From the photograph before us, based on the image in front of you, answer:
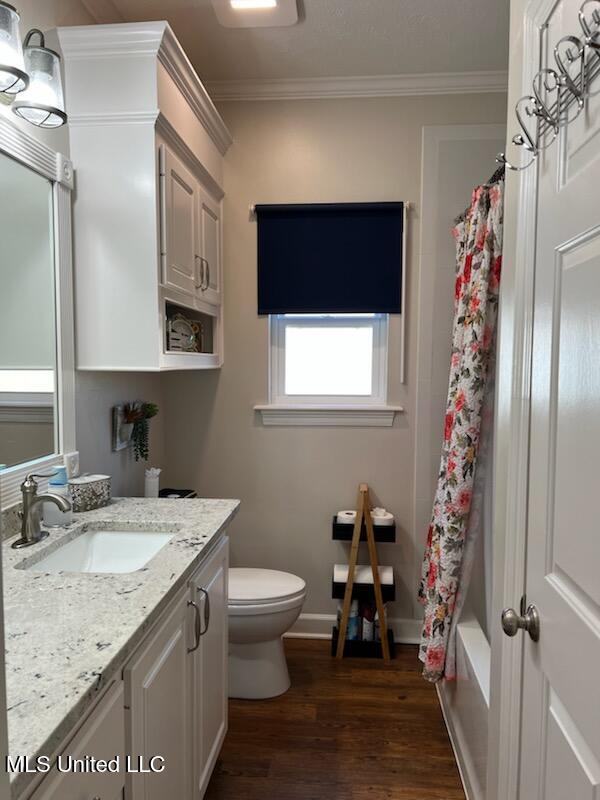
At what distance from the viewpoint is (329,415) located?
288cm

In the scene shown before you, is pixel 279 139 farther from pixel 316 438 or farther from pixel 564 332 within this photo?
pixel 564 332

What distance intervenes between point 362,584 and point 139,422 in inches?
51.4

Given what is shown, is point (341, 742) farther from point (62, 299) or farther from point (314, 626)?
point (62, 299)

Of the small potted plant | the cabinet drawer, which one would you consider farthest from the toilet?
the cabinet drawer

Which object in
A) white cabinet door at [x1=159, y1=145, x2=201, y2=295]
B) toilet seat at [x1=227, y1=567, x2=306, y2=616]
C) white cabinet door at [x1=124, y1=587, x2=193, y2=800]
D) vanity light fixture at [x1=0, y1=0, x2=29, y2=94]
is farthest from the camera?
toilet seat at [x1=227, y1=567, x2=306, y2=616]

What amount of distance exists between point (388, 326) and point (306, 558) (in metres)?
1.27

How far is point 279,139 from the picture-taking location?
2.81m

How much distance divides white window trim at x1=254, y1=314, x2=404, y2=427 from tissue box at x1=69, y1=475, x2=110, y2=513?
112 centimetres

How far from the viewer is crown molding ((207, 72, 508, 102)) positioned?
8.75 ft

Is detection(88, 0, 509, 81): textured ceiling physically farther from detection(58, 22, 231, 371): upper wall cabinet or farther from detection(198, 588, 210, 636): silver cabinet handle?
detection(198, 588, 210, 636): silver cabinet handle

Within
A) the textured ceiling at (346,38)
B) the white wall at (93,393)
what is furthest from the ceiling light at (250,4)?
the white wall at (93,393)

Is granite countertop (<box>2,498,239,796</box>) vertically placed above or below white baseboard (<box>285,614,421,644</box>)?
above

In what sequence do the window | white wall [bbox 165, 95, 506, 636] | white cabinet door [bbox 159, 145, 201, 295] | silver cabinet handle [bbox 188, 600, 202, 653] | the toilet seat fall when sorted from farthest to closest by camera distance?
the window < white wall [bbox 165, 95, 506, 636] < the toilet seat < white cabinet door [bbox 159, 145, 201, 295] < silver cabinet handle [bbox 188, 600, 202, 653]

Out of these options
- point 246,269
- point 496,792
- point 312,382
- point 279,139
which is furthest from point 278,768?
point 279,139
